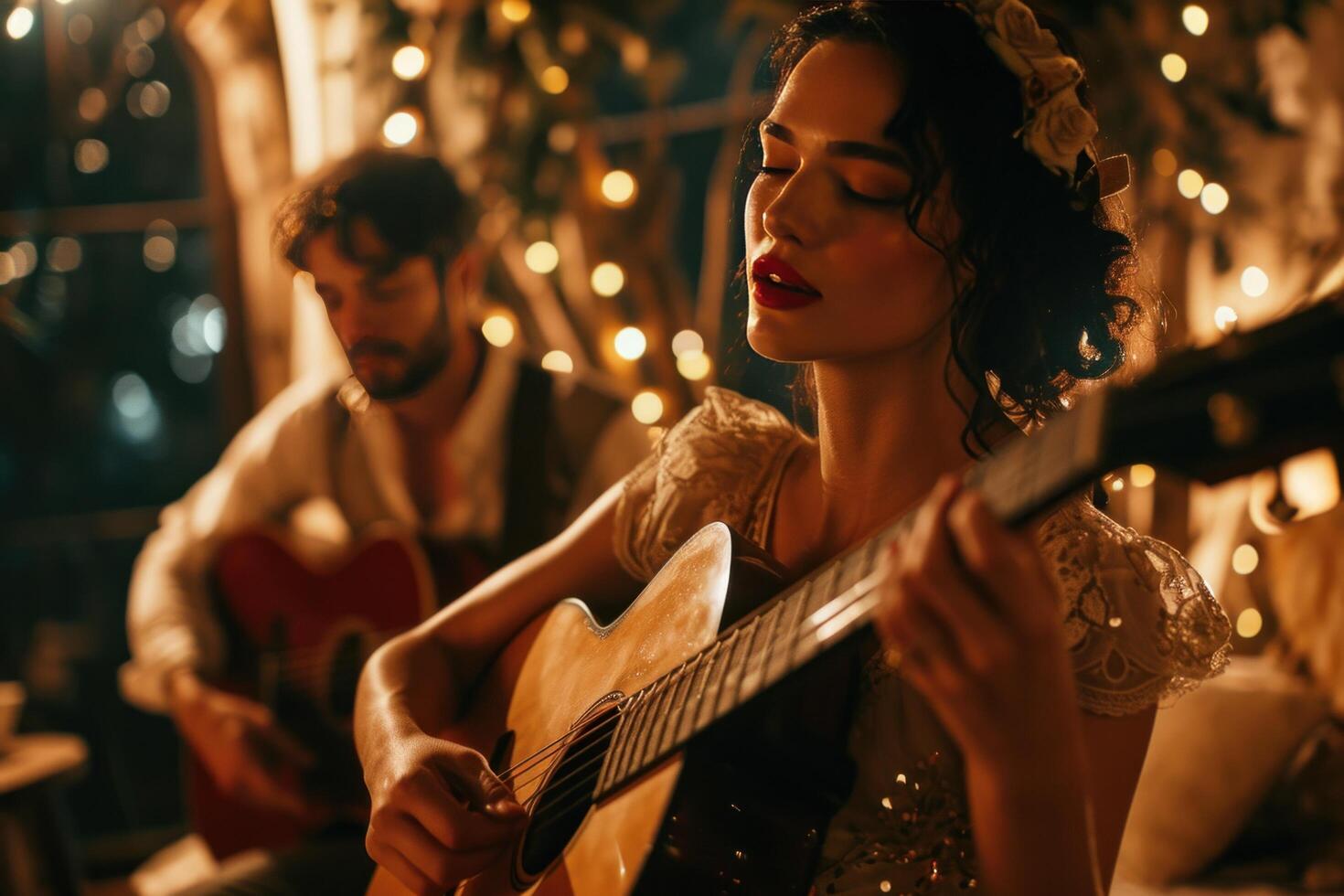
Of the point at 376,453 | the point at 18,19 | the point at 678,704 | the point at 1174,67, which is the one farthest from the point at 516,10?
the point at 678,704

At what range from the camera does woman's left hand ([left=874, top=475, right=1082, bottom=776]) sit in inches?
23.5

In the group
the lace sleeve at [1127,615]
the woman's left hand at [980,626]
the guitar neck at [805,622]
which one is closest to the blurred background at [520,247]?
the lace sleeve at [1127,615]

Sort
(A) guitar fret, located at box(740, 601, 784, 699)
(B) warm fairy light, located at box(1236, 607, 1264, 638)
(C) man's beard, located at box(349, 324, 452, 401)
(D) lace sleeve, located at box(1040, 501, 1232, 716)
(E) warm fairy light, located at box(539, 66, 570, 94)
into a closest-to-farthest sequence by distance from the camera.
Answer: (A) guitar fret, located at box(740, 601, 784, 699), (D) lace sleeve, located at box(1040, 501, 1232, 716), (C) man's beard, located at box(349, 324, 452, 401), (B) warm fairy light, located at box(1236, 607, 1264, 638), (E) warm fairy light, located at box(539, 66, 570, 94)

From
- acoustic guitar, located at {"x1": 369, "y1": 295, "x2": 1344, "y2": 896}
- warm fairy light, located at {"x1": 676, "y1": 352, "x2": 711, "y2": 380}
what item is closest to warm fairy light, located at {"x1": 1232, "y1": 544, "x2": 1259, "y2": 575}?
warm fairy light, located at {"x1": 676, "y1": 352, "x2": 711, "y2": 380}

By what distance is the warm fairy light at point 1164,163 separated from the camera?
7.82ft

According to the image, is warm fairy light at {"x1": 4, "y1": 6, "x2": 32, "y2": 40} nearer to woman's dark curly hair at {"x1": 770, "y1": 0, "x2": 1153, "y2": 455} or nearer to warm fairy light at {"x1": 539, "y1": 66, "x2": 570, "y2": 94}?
woman's dark curly hair at {"x1": 770, "y1": 0, "x2": 1153, "y2": 455}

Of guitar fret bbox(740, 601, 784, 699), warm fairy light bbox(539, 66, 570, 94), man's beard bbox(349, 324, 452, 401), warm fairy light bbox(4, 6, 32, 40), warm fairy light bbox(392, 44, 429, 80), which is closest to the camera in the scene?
guitar fret bbox(740, 601, 784, 699)

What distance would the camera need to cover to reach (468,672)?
1217mm

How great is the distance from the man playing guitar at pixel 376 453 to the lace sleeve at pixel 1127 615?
25.8 inches

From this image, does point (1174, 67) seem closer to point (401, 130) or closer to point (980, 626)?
point (401, 130)

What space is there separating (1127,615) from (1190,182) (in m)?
1.83

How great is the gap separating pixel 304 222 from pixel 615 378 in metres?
1.76

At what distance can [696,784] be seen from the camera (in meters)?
0.75

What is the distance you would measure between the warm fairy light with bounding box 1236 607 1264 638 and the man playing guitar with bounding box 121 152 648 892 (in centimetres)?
126
